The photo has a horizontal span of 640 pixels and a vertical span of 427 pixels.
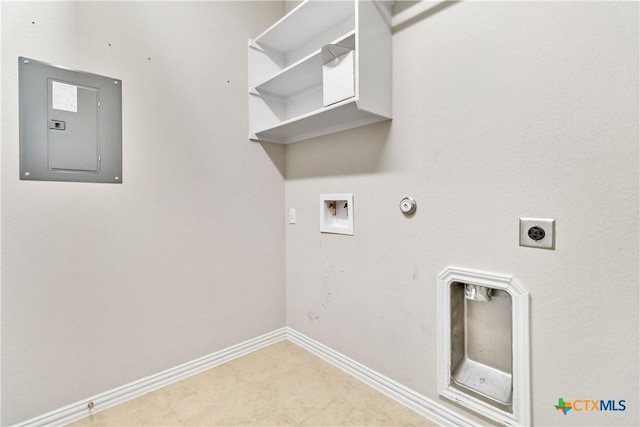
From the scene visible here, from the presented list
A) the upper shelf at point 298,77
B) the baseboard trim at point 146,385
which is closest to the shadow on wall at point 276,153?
the upper shelf at point 298,77

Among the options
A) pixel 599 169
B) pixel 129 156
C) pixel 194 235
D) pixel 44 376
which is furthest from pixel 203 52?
pixel 599 169

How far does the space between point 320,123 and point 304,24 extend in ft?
2.05

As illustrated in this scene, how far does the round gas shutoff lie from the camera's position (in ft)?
4.66

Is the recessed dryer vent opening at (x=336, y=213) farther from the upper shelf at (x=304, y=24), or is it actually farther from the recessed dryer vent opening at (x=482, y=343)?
the upper shelf at (x=304, y=24)

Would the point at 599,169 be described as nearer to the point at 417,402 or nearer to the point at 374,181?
the point at 374,181

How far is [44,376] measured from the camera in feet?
4.40

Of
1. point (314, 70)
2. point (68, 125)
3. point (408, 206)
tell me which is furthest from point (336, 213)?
point (68, 125)

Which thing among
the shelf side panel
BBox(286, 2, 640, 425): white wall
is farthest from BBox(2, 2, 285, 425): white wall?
the shelf side panel

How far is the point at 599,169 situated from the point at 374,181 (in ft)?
2.94

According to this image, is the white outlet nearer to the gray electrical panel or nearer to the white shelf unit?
the white shelf unit

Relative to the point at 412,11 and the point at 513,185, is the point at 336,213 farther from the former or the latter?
the point at 412,11

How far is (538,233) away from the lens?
1077mm

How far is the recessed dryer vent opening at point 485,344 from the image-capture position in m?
1.12

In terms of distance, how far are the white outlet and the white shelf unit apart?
2.60 feet
